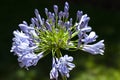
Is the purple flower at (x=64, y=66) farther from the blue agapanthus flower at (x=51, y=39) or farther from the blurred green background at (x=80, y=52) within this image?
the blurred green background at (x=80, y=52)

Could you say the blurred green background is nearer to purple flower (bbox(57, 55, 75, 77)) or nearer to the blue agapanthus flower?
Answer: the blue agapanthus flower

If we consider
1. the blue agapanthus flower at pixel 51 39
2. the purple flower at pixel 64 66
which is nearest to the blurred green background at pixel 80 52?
the blue agapanthus flower at pixel 51 39

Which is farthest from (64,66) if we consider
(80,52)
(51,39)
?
(80,52)

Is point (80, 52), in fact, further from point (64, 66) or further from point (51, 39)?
point (64, 66)

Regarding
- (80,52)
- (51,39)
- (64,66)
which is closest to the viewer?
(64,66)

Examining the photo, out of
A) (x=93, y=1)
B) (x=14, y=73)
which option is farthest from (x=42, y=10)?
(x=14, y=73)

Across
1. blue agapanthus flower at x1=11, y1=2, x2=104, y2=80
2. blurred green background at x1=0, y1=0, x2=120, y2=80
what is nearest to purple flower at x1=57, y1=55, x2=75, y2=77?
blue agapanthus flower at x1=11, y1=2, x2=104, y2=80
